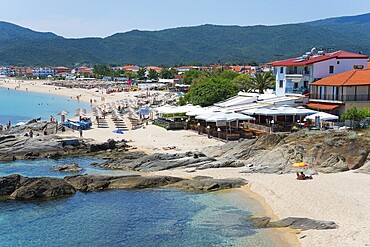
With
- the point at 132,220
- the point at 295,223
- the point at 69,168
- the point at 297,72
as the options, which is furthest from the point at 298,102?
the point at 132,220

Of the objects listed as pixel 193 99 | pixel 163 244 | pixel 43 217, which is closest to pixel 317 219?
pixel 163 244

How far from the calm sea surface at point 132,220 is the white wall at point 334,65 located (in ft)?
75.8

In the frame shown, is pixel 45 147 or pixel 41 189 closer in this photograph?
pixel 41 189

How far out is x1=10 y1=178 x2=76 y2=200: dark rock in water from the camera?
23000 mm

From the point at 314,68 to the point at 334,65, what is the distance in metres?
2.26

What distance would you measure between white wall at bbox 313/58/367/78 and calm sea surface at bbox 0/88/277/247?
2311 cm

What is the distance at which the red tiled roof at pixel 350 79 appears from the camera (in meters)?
36.6

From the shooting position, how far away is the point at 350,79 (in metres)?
37.4

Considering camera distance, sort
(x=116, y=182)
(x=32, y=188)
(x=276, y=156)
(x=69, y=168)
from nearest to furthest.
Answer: (x=32, y=188)
(x=116, y=182)
(x=276, y=156)
(x=69, y=168)

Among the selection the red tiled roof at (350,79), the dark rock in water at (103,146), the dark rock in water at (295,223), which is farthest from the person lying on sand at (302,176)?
the dark rock in water at (103,146)

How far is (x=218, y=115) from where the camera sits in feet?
116

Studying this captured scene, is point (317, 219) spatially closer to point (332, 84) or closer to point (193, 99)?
point (332, 84)

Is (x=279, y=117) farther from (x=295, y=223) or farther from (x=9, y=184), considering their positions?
(x=9, y=184)

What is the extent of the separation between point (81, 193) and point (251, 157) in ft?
35.9
